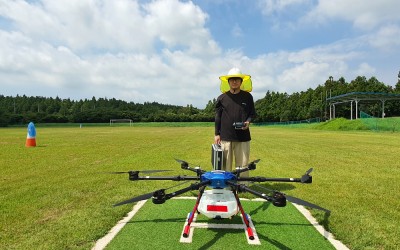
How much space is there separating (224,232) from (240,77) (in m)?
2.97

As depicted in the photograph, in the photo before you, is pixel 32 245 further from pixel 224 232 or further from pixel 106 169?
pixel 106 169

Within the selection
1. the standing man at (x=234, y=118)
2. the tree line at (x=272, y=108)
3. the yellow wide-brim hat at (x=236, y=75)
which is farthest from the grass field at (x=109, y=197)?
the tree line at (x=272, y=108)

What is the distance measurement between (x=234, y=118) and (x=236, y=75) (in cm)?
97

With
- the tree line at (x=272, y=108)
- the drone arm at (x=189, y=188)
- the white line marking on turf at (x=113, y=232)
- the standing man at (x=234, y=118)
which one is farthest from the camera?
the tree line at (x=272, y=108)

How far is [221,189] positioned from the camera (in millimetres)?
4191

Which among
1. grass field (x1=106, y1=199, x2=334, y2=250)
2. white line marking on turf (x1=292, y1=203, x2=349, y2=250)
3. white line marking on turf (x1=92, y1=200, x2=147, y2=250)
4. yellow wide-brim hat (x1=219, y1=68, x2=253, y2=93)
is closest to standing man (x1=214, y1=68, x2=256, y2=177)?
yellow wide-brim hat (x1=219, y1=68, x2=253, y2=93)

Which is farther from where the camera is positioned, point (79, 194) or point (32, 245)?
point (79, 194)

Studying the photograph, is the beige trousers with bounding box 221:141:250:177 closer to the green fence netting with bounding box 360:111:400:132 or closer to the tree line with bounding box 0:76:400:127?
the green fence netting with bounding box 360:111:400:132

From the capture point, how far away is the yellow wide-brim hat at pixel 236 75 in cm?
582

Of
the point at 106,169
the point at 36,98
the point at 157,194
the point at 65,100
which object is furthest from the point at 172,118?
the point at 157,194

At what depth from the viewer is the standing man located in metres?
6.23

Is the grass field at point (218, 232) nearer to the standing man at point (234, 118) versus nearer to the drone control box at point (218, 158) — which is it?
the drone control box at point (218, 158)

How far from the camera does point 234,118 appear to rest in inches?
247

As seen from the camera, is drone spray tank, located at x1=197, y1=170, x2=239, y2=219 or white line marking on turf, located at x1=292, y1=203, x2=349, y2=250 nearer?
drone spray tank, located at x1=197, y1=170, x2=239, y2=219
